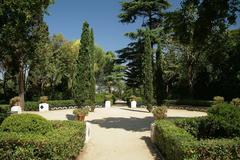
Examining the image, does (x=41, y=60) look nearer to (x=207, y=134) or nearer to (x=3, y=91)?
(x=3, y=91)

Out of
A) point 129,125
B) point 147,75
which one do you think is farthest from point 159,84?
point 129,125

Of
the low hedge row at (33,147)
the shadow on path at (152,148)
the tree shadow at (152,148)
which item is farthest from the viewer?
the shadow on path at (152,148)

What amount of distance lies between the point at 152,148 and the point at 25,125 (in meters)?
5.23

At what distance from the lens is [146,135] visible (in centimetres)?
1644

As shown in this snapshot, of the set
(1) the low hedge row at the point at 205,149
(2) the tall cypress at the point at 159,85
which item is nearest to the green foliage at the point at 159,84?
(2) the tall cypress at the point at 159,85

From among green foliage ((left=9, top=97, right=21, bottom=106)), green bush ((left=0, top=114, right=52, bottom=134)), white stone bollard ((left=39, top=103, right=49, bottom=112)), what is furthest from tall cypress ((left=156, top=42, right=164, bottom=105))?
green bush ((left=0, top=114, right=52, bottom=134))

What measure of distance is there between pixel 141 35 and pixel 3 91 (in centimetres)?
1992

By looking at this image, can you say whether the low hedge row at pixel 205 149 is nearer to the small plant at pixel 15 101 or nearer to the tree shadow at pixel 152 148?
the tree shadow at pixel 152 148

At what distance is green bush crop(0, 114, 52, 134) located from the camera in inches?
417

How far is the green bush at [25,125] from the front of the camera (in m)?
10.6

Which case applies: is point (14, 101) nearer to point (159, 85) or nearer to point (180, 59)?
point (159, 85)

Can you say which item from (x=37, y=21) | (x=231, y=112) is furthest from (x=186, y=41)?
(x=37, y=21)

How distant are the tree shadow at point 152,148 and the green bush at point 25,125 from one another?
3.96m

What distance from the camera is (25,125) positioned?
10703 millimetres
